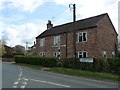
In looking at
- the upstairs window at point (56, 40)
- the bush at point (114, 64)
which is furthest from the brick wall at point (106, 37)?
the bush at point (114, 64)

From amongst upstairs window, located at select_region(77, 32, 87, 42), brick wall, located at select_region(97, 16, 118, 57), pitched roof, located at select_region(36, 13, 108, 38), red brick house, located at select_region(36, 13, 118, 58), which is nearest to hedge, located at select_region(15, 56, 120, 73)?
red brick house, located at select_region(36, 13, 118, 58)

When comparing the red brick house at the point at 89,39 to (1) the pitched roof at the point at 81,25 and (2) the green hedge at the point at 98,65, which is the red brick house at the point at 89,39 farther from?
(2) the green hedge at the point at 98,65

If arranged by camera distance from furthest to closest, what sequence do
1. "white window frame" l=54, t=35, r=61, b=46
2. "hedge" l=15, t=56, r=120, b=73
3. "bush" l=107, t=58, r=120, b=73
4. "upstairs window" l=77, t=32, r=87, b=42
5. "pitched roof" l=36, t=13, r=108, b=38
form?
"white window frame" l=54, t=35, r=61, b=46, "upstairs window" l=77, t=32, r=87, b=42, "pitched roof" l=36, t=13, r=108, b=38, "hedge" l=15, t=56, r=120, b=73, "bush" l=107, t=58, r=120, b=73

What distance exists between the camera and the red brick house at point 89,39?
133 ft

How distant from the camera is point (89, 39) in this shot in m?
41.2

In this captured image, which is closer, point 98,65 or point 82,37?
point 98,65

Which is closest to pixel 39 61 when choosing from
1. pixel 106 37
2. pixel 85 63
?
pixel 106 37

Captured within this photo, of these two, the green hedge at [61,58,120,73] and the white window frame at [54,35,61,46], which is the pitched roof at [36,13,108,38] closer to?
the white window frame at [54,35,61,46]

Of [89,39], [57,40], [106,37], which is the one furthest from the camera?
[57,40]

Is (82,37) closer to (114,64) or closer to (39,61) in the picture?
(39,61)

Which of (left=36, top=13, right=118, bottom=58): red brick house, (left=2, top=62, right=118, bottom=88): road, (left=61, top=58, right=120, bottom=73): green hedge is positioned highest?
(left=36, top=13, right=118, bottom=58): red brick house

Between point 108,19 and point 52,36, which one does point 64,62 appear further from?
point 52,36

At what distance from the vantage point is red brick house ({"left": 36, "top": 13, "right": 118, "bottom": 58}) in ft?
133

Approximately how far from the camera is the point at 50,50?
169ft
